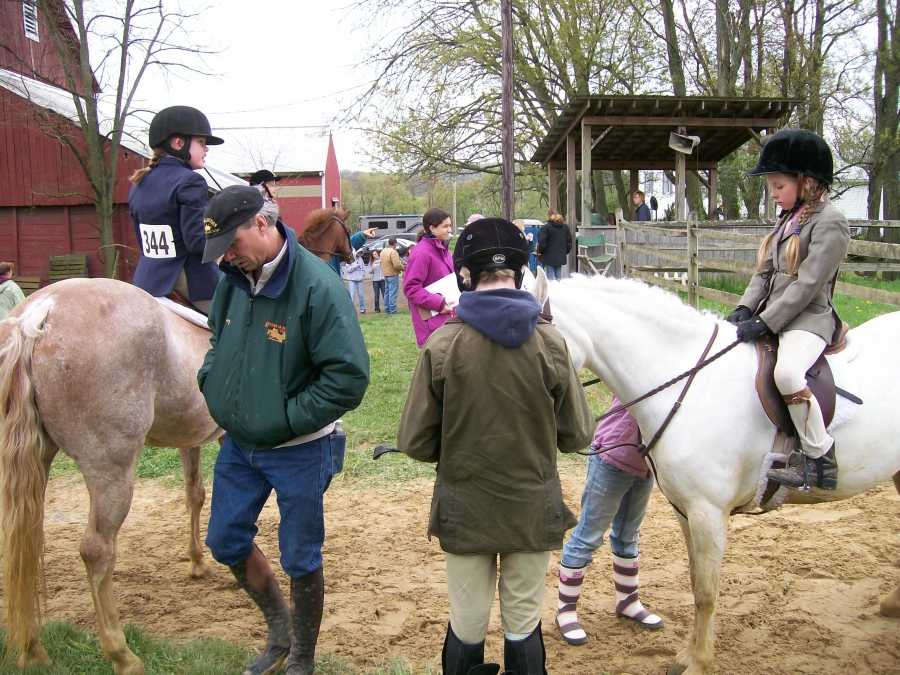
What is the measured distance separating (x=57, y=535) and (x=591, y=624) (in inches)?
146

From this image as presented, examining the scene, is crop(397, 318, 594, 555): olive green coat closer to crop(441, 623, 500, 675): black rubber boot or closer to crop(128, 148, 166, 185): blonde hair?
crop(441, 623, 500, 675): black rubber boot

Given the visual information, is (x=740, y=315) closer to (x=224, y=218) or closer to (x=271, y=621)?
(x=224, y=218)

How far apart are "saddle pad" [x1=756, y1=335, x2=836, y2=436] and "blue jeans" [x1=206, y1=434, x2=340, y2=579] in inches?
75.9

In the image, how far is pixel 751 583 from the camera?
13.1 ft

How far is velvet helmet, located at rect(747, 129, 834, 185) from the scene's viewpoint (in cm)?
317

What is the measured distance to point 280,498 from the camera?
115 inches

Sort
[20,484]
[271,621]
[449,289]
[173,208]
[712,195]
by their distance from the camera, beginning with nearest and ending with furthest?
[20,484], [271,621], [449,289], [173,208], [712,195]

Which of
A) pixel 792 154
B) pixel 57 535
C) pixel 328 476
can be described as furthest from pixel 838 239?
pixel 57 535

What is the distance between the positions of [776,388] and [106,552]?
10.2ft

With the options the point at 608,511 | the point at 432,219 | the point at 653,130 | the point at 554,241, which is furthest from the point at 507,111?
the point at 608,511

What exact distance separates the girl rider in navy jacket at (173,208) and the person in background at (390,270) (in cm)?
1032

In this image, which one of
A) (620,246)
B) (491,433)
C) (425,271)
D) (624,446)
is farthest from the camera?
(620,246)

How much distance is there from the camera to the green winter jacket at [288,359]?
8.95ft

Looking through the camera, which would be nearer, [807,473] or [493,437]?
[493,437]
